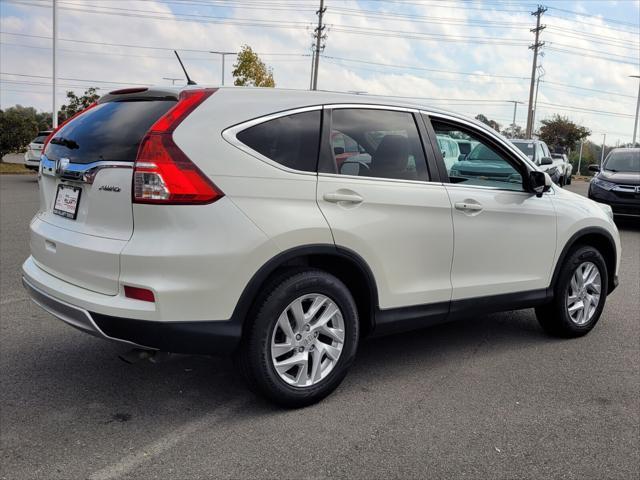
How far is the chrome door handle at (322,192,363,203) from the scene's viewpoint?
359cm

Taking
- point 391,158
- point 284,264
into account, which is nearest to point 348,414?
point 284,264

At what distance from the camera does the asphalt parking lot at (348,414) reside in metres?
3.05

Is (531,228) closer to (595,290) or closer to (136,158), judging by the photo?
(595,290)

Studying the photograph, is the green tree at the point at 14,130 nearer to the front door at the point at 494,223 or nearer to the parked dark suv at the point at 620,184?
the parked dark suv at the point at 620,184

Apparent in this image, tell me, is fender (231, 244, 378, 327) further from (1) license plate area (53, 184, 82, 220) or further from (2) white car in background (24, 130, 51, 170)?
(2) white car in background (24, 130, 51, 170)

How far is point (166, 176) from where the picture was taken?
3.13 meters

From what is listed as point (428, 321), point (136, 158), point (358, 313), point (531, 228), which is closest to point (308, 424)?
point (358, 313)

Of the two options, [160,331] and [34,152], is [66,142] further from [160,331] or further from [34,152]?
[34,152]

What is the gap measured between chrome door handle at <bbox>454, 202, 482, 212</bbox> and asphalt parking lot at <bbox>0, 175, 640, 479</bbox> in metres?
1.10

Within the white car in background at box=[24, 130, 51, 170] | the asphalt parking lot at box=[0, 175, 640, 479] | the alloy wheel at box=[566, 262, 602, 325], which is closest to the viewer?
the asphalt parking lot at box=[0, 175, 640, 479]

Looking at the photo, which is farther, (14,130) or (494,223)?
(14,130)

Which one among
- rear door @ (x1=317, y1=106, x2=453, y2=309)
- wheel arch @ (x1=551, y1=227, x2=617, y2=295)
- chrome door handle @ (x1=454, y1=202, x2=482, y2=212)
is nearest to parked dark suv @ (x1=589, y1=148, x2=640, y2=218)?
wheel arch @ (x1=551, y1=227, x2=617, y2=295)

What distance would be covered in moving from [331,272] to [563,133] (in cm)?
6177

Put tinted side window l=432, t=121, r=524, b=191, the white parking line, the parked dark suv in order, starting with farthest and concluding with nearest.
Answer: the parked dark suv, tinted side window l=432, t=121, r=524, b=191, the white parking line
